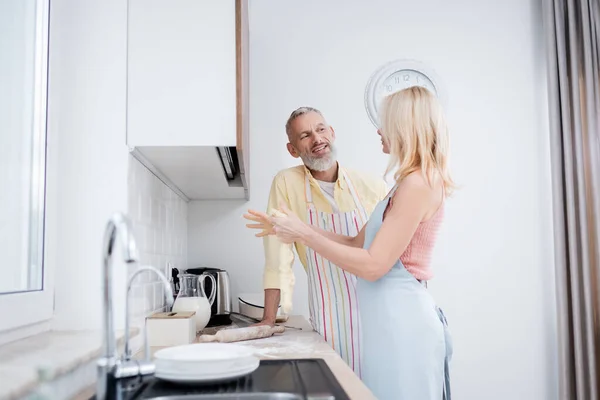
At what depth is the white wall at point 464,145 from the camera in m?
3.11

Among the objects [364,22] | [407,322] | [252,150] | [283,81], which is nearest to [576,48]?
[364,22]

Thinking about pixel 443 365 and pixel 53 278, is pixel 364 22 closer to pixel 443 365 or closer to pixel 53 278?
pixel 443 365

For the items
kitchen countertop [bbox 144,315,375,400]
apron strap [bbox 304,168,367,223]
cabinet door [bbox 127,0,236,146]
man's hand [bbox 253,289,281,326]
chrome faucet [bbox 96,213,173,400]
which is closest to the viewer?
chrome faucet [bbox 96,213,173,400]

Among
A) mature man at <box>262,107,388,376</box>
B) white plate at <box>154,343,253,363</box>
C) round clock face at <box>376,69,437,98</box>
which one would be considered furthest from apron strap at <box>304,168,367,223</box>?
white plate at <box>154,343,253,363</box>

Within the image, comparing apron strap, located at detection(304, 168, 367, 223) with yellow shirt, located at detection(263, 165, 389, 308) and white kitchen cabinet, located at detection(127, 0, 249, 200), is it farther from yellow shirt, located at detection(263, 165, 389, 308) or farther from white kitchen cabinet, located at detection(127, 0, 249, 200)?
white kitchen cabinet, located at detection(127, 0, 249, 200)

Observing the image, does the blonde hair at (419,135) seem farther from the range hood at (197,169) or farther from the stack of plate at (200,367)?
the stack of plate at (200,367)

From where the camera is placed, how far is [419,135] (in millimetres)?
1998

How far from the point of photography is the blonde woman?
191 cm

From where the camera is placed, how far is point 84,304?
61.6 inches

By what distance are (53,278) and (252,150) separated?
165 cm

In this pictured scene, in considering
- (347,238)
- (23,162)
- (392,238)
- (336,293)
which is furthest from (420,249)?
(23,162)

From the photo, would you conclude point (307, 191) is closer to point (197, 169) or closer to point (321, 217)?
point (321, 217)

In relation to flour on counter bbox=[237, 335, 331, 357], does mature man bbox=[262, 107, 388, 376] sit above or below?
above

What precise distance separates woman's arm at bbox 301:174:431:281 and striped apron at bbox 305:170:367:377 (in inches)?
19.4
